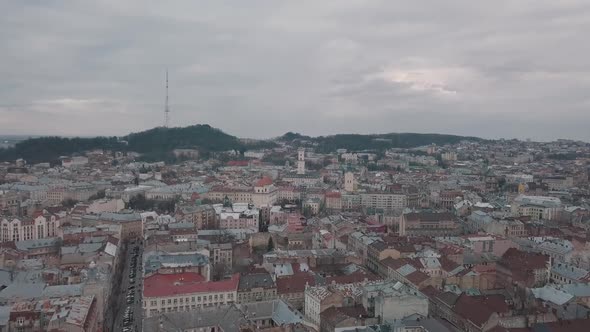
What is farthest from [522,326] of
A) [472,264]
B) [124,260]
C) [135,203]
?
[135,203]

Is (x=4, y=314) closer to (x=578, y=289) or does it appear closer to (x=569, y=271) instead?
(x=578, y=289)

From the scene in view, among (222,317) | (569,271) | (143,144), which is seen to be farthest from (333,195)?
(143,144)

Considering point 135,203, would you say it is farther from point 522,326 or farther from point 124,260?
point 522,326

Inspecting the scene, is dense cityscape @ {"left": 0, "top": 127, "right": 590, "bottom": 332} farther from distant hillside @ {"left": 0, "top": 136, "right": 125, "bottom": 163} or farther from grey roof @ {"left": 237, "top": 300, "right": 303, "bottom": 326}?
distant hillside @ {"left": 0, "top": 136, "right": 125, "bottom": 163}

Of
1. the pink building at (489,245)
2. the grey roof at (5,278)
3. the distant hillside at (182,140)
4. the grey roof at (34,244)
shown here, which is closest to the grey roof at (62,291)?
the grey roof at (5,278)

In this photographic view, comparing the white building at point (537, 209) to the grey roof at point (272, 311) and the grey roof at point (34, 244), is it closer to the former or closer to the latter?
the grey roof at point (272, 311)
